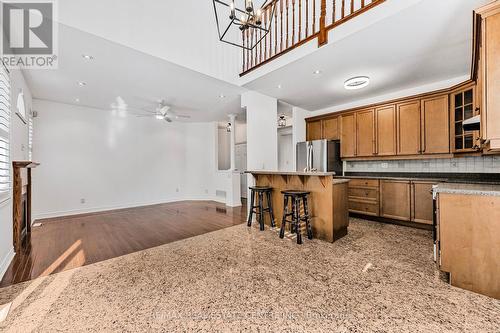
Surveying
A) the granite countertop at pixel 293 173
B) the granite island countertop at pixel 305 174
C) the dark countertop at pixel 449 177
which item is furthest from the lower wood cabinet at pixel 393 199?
the granite countertop at pixel 293 173

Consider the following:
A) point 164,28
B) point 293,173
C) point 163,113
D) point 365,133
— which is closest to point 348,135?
point 365,133

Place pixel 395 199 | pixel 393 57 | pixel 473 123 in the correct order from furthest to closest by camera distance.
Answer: pixel 395 199 → pixel 393 57 → pixel 473 123

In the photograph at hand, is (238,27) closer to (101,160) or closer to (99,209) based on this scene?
(101,160)

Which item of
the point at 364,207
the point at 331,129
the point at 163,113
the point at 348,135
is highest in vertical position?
the point at 163,113

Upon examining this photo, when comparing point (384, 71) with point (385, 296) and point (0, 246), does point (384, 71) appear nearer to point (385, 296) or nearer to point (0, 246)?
point (385, 296)

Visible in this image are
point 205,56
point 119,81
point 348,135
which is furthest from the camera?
point 348,135

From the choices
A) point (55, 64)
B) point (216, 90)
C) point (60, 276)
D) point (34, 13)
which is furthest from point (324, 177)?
point (55, 64)

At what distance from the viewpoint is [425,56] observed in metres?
3.10

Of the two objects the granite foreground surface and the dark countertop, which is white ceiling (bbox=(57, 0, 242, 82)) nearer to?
the granite foreground surface

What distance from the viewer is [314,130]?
5.66m

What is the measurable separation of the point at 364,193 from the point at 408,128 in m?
1.50


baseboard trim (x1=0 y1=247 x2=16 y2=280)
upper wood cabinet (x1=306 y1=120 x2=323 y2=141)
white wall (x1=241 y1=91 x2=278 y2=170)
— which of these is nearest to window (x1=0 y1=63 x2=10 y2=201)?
baseboard trim (x1=0 y1=247 x2=16 y2=280)

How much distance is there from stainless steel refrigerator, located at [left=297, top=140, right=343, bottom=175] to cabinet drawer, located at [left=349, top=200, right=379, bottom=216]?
2.90ft

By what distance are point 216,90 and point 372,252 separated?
12.8ft
